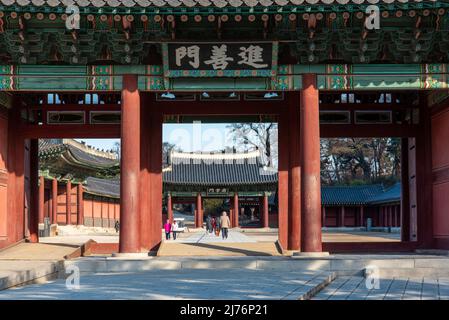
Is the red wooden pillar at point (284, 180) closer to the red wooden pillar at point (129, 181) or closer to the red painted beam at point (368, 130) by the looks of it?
the red painted beam at point (368, 130)

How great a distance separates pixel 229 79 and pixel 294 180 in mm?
3581

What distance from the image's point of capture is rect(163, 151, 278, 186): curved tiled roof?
54.2 meters

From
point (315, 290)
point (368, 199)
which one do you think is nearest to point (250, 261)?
point (315, 290)

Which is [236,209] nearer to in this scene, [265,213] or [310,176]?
[265,213]

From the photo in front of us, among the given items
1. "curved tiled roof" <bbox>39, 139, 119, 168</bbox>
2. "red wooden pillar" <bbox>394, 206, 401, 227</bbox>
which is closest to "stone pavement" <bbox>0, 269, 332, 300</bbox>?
"curved tiled roof" <bbox>39, 139, 119, 168</bbox>

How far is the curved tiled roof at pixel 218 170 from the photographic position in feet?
178

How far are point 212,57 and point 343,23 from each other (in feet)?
10.3

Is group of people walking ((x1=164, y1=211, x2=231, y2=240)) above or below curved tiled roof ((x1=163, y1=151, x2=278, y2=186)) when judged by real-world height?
below

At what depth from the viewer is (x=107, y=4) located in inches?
548

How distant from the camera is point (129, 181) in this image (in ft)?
49.5

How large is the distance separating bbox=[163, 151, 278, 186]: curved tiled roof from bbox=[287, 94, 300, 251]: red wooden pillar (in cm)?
3610

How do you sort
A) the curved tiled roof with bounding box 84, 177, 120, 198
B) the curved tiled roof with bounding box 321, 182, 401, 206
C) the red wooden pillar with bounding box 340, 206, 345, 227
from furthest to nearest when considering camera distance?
the red wooden pillar with bounding box 340, 206, 345, 227 → the curved tiled roof with bounding box 321, 182, 401, 206 → the curved tiled roof with bounding box 84, 177, 120, 198

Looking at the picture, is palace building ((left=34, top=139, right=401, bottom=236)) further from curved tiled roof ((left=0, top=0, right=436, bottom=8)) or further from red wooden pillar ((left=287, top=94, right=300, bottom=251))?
curved tiled roof ((left=0, top=0, right=436, bottom=8))

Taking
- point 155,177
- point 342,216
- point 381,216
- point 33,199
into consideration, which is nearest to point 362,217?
point 342,216
